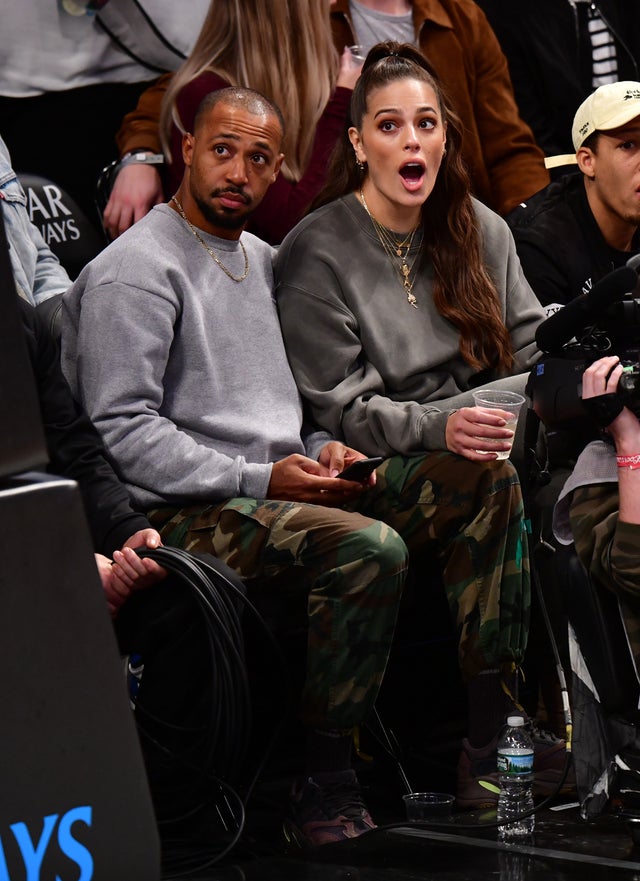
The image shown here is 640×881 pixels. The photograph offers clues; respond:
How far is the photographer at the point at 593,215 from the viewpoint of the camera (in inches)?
140

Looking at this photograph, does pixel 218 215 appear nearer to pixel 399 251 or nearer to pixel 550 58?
pixel 399 251

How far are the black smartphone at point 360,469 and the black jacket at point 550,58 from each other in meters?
1.99

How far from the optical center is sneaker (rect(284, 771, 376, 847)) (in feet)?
8.11

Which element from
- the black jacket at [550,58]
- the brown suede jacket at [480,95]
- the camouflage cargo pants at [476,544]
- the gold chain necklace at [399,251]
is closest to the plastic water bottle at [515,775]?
the camouflage cargo pants at [476,544]

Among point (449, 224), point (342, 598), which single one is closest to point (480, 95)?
point (449, 224)

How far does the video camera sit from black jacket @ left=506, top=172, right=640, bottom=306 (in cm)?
117

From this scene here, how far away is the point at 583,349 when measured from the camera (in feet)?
7.68

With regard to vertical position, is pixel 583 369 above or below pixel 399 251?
below

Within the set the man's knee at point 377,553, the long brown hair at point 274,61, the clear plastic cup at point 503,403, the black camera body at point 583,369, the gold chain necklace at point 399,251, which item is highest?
the long brown hair at point 274,61

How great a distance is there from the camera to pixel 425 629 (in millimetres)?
2928

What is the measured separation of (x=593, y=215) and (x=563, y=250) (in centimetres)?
16

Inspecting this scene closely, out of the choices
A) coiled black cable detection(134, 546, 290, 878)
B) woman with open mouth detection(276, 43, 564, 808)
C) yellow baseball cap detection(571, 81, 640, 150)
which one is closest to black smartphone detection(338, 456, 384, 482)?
woman with open mouth detection(276, 43, 564, 808)

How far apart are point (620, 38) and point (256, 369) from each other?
7.16ft

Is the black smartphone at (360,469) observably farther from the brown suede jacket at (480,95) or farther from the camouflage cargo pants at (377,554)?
the brown suede jacket at (480,95)
